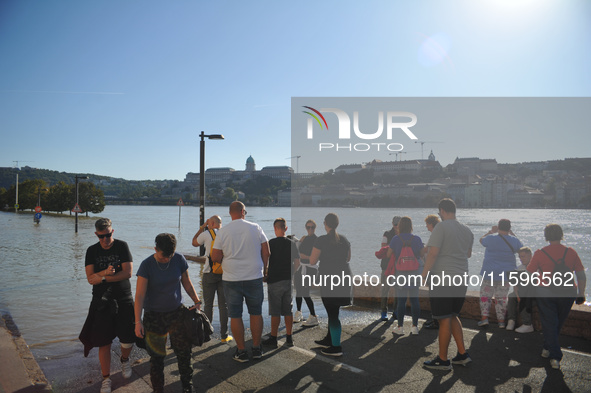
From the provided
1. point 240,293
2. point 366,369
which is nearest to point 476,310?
point 366,369

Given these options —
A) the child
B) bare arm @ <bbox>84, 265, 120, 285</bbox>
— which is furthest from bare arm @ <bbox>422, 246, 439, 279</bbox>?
bare arm @ <bbox>84, 265, 120, 285</bbox>

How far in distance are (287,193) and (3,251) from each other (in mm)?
151550

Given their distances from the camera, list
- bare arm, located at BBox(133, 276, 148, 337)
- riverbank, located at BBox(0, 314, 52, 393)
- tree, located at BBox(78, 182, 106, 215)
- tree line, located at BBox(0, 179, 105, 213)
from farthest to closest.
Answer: tree line, located at BBox(0, 179, 105, 213)
tree, located at BBox(78, 182, 106, 215)
riverbank, located at BBox(0, 314, 52, 393)
bare arm, located at BBox(133, 276, 148, 337)

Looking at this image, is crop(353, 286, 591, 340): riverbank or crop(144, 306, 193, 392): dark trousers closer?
crop(144, 306, 193, 392): dark trousers

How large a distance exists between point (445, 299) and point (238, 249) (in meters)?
2.37

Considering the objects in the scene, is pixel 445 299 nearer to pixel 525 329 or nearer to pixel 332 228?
pixel 332 228

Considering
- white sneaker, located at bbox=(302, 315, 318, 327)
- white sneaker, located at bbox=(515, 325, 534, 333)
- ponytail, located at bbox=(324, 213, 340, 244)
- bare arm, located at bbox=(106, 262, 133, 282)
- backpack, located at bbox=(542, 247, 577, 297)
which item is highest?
ponytail, located at bbox=(324, 213, 340, 244)

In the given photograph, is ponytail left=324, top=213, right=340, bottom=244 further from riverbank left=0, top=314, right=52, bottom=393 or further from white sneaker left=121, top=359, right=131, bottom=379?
riverbank left=0, top=314, right=52, bottom=393

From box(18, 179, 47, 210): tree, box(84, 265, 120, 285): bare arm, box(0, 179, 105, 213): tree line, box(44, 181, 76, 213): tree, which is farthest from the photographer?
box(18, 179, 47, 210): tree

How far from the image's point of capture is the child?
637 cm

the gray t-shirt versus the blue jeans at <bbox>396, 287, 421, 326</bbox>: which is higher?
the gray t-shirt

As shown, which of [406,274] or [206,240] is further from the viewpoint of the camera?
[406,274]

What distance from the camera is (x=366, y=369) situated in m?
4.97

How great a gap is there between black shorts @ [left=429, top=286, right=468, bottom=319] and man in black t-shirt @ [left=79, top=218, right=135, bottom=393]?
319 centimetres
